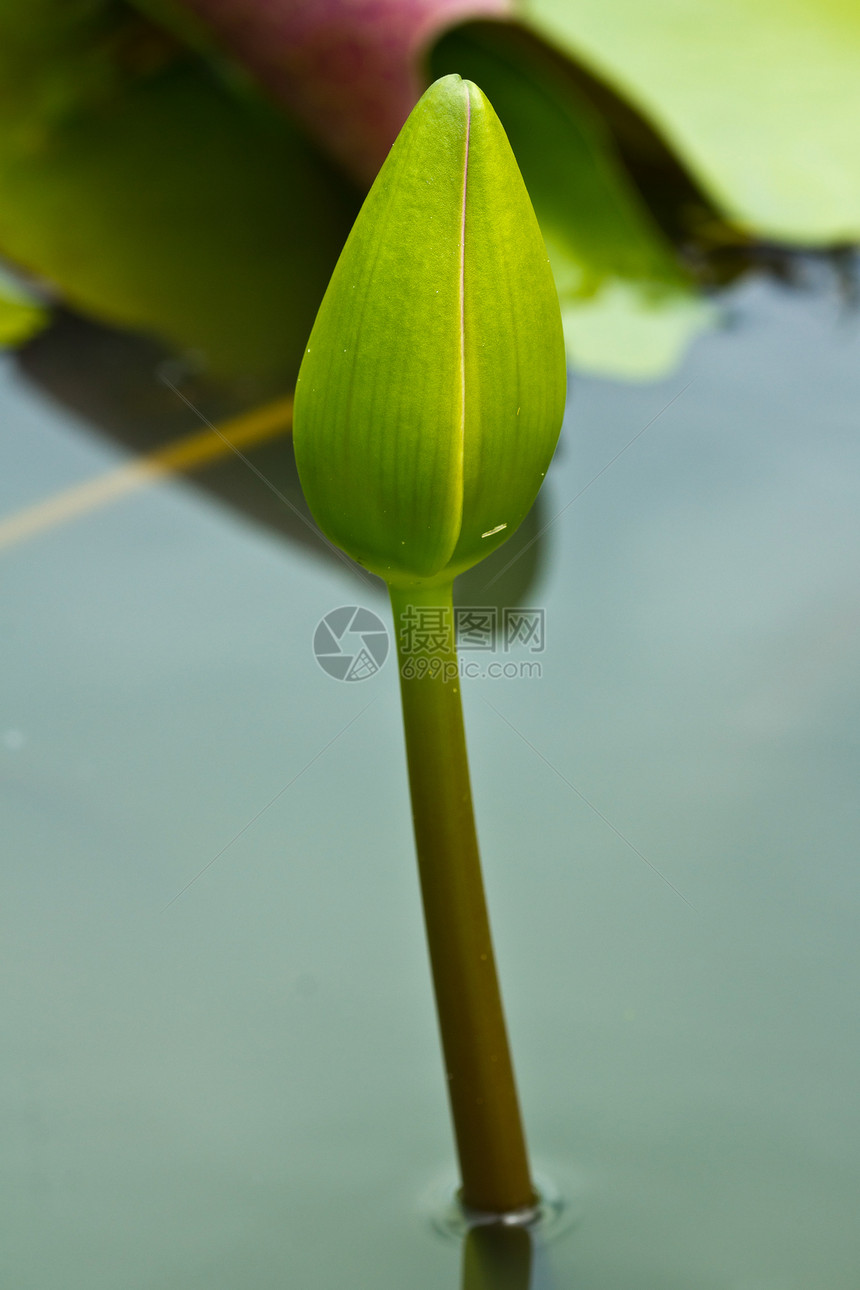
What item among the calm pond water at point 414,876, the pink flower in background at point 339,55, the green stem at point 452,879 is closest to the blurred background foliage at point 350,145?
the pink flower in background at point 339,55

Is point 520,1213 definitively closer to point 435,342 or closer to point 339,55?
point 435,342

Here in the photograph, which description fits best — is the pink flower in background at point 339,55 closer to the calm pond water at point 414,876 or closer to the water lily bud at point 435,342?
the calm pond water at point 414,876

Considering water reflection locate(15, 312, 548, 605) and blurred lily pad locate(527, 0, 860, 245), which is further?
blurred lily pad locate(527, 0, 860, 245)

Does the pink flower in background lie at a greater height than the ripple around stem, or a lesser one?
greater

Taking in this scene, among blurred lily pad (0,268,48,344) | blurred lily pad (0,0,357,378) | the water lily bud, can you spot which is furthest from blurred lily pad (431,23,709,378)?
the water lily bud

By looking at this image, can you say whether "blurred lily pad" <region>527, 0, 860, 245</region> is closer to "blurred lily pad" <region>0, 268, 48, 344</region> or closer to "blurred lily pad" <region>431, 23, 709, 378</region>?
"blurred lily pad" <region>431, 23, 709, 378</region>
